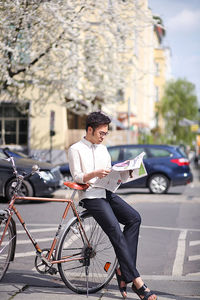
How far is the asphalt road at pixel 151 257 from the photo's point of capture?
17.3 feet

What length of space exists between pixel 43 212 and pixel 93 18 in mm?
9679

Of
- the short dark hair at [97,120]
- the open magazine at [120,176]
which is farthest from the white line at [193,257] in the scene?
the short dark hair at [97,120]

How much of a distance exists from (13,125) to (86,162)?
22.9 metres

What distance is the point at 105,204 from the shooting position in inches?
200

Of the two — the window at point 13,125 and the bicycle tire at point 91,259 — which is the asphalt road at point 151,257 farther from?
the window at point 13,125

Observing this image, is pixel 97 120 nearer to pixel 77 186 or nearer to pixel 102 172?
pixel 102 172

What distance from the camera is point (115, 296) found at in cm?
518

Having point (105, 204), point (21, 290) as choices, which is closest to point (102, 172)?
point (105, 204)

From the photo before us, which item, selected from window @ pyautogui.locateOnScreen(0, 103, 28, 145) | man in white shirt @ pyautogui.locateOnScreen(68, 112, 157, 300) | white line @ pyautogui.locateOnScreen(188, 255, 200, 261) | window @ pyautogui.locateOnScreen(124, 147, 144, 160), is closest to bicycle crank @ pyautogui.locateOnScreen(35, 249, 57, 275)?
man in white shirt @ pyautogui.locateOnScreen(68, 112, 157, 300)

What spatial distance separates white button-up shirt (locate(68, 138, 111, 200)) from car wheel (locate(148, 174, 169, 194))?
12258 millimetres

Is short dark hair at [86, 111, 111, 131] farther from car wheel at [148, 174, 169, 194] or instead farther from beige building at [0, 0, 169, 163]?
car wheel at [148, 174, 169, 194]

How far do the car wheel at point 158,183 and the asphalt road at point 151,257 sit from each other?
3.86 m

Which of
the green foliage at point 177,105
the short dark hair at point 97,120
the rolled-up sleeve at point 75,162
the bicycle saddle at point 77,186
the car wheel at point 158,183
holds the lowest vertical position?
the car wheel at point 158,183

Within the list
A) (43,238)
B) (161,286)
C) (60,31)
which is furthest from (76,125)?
(161,286)
